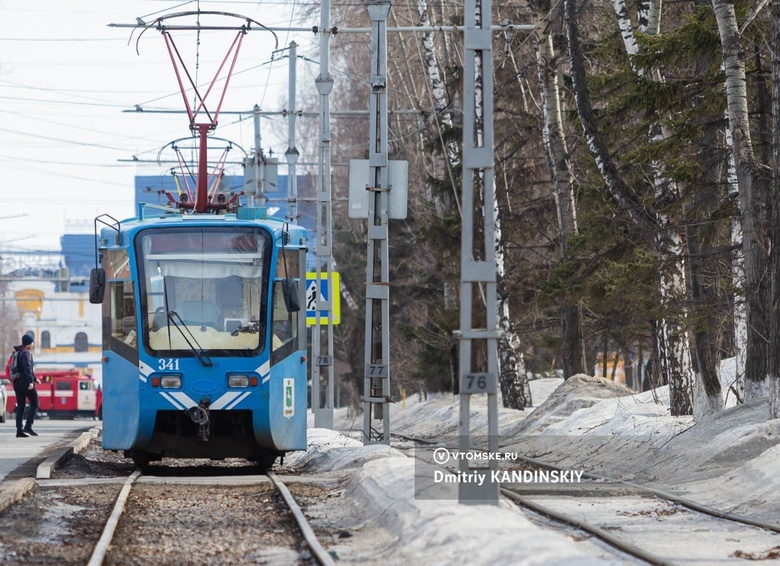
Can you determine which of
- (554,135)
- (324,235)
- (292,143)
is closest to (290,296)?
(554,135)

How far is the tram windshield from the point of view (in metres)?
15.7

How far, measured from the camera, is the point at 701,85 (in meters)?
17.3

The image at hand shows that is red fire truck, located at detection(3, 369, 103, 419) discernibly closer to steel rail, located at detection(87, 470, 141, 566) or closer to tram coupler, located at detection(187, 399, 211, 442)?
tram coupler, located at detection(187, 399, 211, 442)

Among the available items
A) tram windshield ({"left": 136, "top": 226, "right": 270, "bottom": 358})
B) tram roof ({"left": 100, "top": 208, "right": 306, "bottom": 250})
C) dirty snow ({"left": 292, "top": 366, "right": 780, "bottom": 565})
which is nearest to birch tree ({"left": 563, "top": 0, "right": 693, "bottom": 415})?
dirty snow ({"left": 292, "top": 366, "right": 780, "bottom": 565})

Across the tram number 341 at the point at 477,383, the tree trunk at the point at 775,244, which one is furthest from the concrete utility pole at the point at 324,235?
the tram number 341 at the point at 477,383

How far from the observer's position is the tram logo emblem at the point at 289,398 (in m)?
16.0

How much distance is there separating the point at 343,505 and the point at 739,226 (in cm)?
812

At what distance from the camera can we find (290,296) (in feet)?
51.8

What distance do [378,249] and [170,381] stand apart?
147 inches

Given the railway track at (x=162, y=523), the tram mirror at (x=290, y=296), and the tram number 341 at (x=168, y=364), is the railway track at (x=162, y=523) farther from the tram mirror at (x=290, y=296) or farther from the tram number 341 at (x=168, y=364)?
the tram mirror at (x=290, y=296)

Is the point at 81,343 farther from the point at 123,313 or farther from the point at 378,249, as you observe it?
the point at 123,313

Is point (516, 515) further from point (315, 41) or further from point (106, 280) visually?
point (315, 41)

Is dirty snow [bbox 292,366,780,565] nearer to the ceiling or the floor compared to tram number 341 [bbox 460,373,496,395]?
nearer to the floor

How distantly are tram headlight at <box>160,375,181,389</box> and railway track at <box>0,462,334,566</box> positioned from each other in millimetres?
1069
